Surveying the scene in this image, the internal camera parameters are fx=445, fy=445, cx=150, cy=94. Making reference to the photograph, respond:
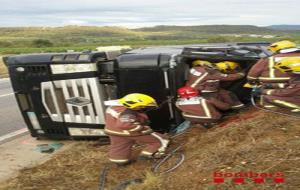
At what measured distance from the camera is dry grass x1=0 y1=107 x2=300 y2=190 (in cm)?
454

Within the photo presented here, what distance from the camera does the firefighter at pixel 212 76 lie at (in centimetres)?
693

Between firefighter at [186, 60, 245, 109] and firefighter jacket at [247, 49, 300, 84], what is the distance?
383 millimetres

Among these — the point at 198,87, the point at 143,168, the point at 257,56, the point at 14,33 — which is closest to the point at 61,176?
the point at 143,168

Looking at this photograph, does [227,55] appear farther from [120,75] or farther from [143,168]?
[143,168]

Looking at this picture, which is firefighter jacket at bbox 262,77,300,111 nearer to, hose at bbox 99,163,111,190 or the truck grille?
hose at bbox 99,163,111,190

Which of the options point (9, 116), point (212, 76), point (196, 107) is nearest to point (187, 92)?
point (196, 107)

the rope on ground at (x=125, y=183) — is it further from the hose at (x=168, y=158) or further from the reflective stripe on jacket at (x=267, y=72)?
the reflective stripe on jacket at (x=267, y=72)

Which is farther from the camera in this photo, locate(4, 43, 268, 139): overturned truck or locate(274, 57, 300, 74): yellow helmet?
locate(4, 43, 268, 139): overturned truck

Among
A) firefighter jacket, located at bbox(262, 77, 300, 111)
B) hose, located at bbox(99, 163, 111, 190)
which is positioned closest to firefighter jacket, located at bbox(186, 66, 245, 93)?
firefighter jacket, located at bbox(262, 77, 300, 111)

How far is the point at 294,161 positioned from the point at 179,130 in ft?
9.28

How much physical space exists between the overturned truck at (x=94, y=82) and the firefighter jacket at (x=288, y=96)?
1.06 meters

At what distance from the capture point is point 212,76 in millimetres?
6930

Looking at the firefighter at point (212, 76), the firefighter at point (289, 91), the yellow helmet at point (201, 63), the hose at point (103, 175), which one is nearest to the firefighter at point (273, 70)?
the firefighter at point (289, 91)

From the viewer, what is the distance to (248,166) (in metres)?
4.57
